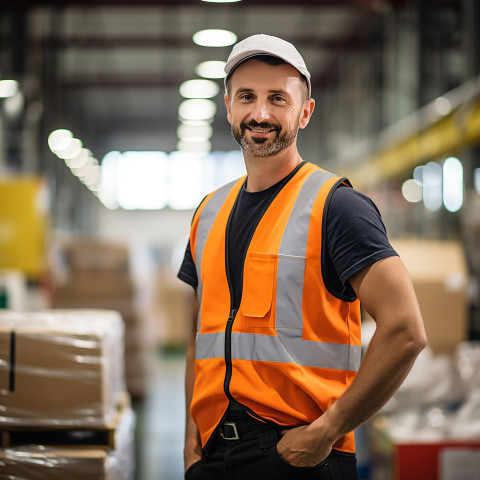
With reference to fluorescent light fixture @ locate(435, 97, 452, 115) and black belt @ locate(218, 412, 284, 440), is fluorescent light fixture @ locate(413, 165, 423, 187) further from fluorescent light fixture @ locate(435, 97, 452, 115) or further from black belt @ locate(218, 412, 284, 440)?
black belt @ locate(218, 412, 284, 440)

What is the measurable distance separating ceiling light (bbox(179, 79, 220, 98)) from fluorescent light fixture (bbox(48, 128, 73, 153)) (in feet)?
11.3

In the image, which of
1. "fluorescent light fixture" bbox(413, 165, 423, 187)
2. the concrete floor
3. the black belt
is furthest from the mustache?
"fluorescent light fixture" bbox(413, 165, 423, 187)

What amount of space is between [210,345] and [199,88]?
12384mm

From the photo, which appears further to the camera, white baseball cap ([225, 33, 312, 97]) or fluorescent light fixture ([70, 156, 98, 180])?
fluorescent light fixture ([70, 156, 98, 180])

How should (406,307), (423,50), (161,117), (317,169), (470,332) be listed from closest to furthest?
1. (406,307)
2. (317,169)
3. (470,332)
4. (423,50)
5. (161,117)

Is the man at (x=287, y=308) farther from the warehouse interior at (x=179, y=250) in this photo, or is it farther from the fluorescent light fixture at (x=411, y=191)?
the fluorescent light fixture at (x=411, y=191)

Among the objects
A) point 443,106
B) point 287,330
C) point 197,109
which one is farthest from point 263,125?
point 197,109

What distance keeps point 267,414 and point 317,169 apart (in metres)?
0.78

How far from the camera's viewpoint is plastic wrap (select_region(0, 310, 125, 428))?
2.86 metres

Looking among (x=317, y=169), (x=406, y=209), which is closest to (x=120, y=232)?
(x=406, y=209)

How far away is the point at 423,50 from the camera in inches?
379

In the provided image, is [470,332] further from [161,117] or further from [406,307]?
[161,117]

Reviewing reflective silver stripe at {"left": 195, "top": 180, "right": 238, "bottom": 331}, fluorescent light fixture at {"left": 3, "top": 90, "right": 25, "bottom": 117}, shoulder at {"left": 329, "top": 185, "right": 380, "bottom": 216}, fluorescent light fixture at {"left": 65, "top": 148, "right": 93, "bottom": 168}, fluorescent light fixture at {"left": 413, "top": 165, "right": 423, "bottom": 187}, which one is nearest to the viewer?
shoulder at {"left": 329, "top": 185, "right": 380, "bottom": 216}

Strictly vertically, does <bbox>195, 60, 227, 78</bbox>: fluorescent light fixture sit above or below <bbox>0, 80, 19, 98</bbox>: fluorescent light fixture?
above
